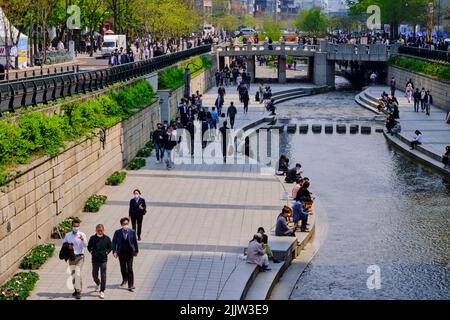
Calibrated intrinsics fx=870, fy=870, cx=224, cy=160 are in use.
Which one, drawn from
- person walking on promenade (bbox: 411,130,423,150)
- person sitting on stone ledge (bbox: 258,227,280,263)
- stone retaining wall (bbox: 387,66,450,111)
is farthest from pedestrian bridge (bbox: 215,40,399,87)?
person sitting on stone ledge (bbox: 258,227,280,263)

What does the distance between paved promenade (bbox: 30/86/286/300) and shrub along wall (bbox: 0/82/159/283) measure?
0.74 metres

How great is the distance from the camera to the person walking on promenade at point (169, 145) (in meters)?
32.4

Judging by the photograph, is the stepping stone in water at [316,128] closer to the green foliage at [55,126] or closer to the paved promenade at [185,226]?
the paved promenade at [185,226]

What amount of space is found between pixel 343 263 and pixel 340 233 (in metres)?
3.15

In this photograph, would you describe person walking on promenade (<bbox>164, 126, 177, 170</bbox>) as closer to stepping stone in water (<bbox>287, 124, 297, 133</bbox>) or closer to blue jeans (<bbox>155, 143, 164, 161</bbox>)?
blue jeans (<bbox>155, 143, 164, 161</bbox>)

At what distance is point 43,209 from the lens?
2186cm

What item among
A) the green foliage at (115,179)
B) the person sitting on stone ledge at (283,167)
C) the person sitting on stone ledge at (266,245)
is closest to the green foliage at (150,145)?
the green foliage at (115,179)

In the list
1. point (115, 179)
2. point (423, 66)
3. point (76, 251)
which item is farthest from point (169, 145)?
point (423, 66)

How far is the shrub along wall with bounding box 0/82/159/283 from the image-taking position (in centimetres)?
1952

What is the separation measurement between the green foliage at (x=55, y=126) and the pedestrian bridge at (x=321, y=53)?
48.3 meters

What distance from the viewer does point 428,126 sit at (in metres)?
46.6
